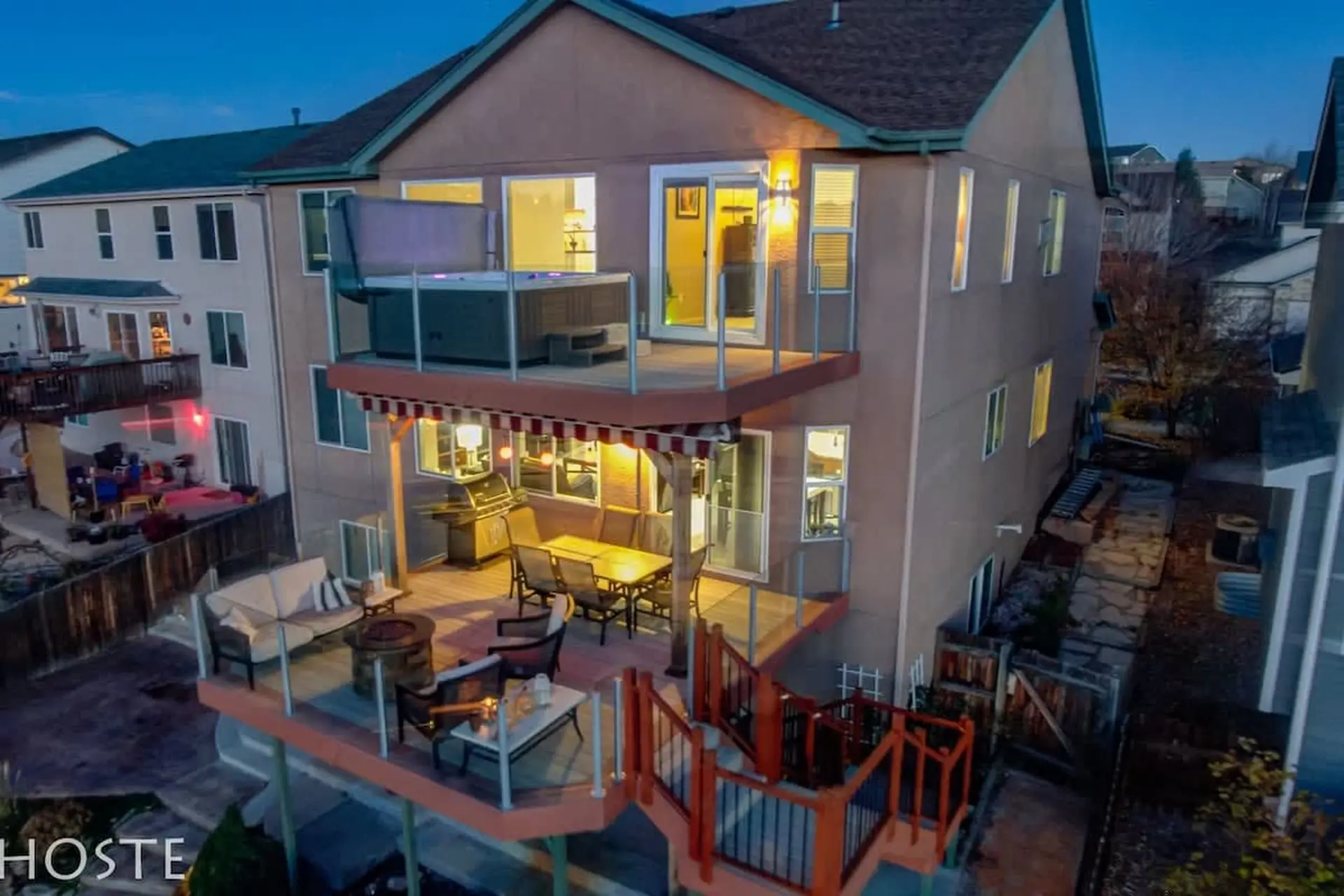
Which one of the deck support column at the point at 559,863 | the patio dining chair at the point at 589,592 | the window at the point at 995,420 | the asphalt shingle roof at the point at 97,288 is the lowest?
the deck support column at the point at 559,863

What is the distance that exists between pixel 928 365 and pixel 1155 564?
30.4ft

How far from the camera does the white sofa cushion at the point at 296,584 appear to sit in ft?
34.4

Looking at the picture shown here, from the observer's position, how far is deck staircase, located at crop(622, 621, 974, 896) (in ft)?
23.5

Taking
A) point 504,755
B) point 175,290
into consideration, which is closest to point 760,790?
point 504,755

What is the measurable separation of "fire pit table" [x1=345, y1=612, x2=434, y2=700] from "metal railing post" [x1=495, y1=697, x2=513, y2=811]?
5.11ft

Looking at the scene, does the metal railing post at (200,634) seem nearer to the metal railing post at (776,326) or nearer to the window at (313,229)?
the metal railing post at (776,326)

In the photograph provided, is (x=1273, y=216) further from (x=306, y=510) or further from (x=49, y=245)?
(x=49, y=245)

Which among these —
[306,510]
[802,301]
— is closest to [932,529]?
[802,301]

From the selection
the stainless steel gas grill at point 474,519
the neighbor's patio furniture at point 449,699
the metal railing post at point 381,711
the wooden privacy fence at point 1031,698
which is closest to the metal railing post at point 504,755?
the neighbor's patio furniture at point 449,699

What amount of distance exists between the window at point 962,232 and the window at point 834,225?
1.44 meters

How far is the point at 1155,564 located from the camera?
16.8m

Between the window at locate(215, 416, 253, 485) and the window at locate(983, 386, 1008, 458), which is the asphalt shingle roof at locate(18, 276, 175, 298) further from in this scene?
the window at locate(983, 386, 1008, 458)

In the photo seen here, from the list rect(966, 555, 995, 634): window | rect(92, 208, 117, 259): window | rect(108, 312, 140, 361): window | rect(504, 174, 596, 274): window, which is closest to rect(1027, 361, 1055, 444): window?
rect(966, 555, 995, 634): window

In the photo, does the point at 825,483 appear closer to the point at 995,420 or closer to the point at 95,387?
the point at 995,420
